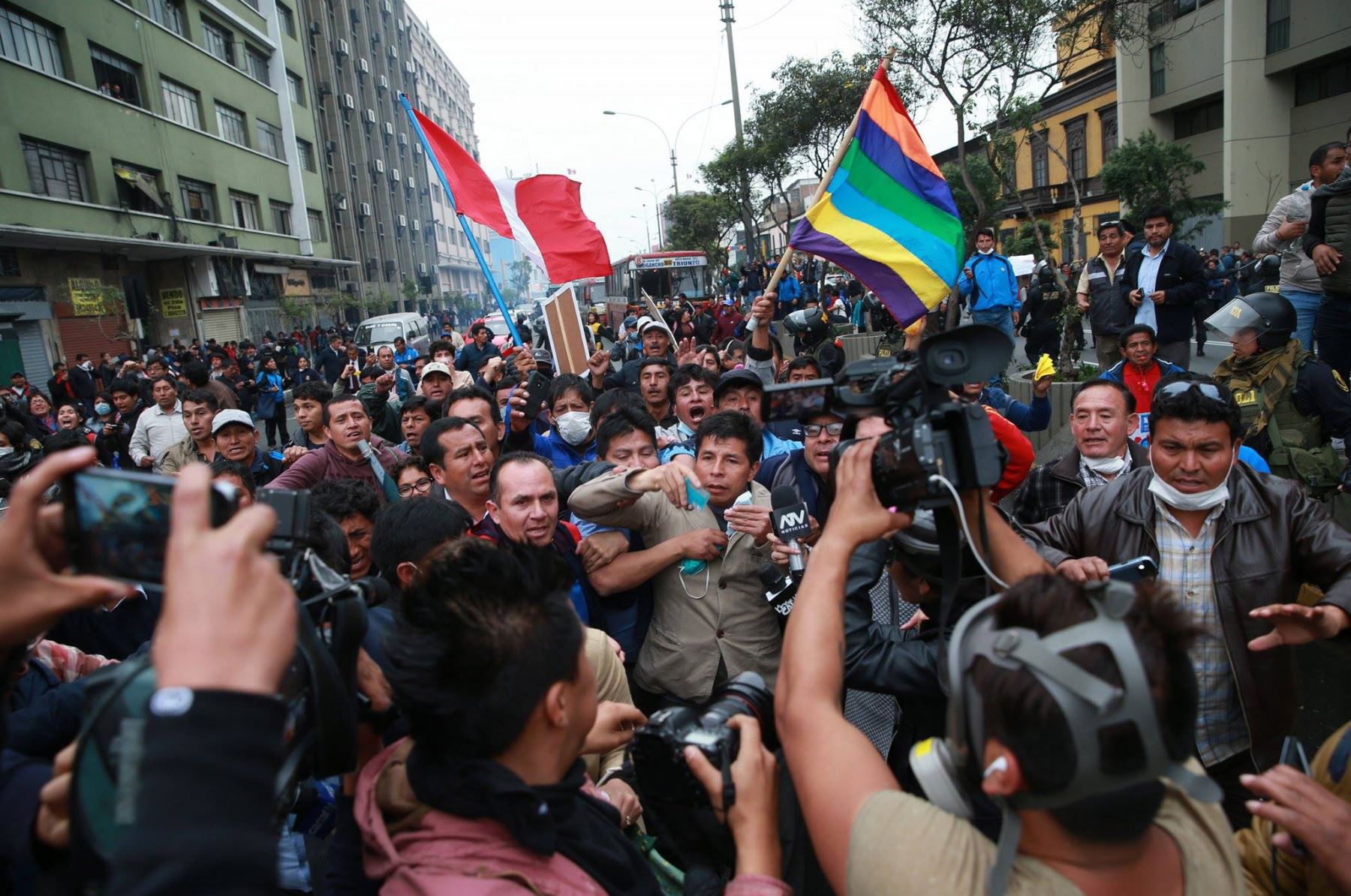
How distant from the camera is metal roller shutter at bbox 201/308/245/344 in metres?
27.5

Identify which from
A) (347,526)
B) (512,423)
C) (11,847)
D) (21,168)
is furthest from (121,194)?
(11,847)

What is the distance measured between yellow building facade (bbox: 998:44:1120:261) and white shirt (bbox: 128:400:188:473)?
28.3m

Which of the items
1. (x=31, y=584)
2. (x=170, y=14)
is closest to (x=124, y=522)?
(x=31, y=584)

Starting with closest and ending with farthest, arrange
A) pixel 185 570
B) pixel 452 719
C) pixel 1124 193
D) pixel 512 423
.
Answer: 1. pixel 185 570
2. pixel 452 719
3. pixel 512 423
4. pixel 1124 193

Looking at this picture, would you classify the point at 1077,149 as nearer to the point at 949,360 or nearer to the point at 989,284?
the point at 989,284

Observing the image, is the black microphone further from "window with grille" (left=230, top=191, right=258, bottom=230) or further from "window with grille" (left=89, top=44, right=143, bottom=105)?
"window with grille" (left=230, top=191, right=258, bottom=230)

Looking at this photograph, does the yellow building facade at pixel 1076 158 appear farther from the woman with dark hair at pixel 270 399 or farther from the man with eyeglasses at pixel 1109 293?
the woman with dark hair at pixel 270 399

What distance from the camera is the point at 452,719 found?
146cm

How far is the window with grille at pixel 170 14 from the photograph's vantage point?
2578 centimetres

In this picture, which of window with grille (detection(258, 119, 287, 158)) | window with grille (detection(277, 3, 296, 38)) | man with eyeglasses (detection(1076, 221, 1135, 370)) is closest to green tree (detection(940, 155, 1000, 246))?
man with eyeglasses (detection(1076, 221, 1135, 370))

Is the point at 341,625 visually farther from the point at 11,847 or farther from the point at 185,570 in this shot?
the point at 11,847

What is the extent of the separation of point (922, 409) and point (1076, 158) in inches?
1541

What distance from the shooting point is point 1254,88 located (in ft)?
80.4

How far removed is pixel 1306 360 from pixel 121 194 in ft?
90.9
